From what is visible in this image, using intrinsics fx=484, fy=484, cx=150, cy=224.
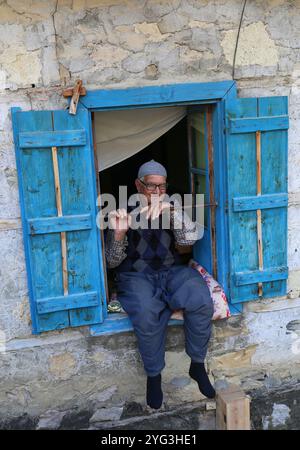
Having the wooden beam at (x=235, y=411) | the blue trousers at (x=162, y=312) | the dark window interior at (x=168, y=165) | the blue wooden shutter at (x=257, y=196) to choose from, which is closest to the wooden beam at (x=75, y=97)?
the blue wooden shutter at (x=257, y=196)

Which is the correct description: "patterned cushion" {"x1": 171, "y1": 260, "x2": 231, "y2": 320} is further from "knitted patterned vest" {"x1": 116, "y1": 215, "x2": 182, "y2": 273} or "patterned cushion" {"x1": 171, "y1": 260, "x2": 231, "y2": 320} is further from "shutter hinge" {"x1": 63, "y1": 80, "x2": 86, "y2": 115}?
"shutter hinge" {"x1": 63, "y1": 80, "x2": 86, "y2": 115}

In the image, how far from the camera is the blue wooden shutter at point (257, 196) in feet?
11.6

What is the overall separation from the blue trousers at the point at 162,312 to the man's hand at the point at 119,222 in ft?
1.23

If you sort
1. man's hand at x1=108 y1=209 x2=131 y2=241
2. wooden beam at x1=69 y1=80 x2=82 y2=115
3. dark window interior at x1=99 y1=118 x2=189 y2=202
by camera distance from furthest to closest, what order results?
dark window interior at x1=99 y1=118 x2=189 y2=202
man's hand at x1=108 y1=209 x2=131 y2=241
wooden beam at x1=69 y1=80 x2=82 y2=115

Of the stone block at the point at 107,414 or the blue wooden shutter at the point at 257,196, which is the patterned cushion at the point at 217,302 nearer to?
the blue wooden shutter at the point at 257,196

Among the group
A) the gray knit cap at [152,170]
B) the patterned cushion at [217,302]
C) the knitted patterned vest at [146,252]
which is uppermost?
the gray knit cap at [152,170]

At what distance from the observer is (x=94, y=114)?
3670 millimetres

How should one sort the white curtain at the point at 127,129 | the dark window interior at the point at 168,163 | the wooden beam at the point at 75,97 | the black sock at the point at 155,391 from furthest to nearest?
the dark window interior at the point at 168,163, the white curtain at the point at 127,129, the black sock at the point at 155,391, the wooden beam at the point at 75,97

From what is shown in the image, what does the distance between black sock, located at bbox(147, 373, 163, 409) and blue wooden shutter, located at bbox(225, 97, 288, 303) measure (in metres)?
0.86

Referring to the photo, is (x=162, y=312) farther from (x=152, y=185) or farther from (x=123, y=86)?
(x=123, y=86)

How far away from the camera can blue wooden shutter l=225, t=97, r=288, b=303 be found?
11.6 feet

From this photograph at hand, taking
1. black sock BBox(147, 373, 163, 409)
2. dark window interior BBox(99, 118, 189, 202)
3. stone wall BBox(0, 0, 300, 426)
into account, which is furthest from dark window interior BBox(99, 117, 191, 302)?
black sock BBox(147, 373, 163, 409)
